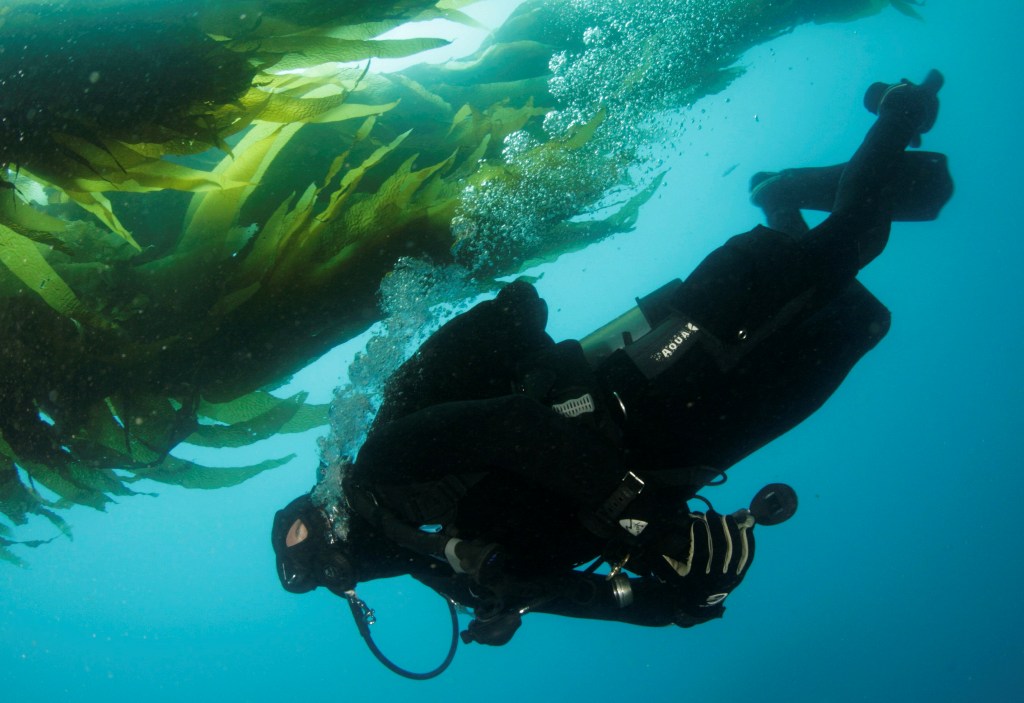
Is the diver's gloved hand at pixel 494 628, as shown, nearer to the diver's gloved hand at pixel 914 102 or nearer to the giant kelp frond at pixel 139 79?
the giant kelp frond at pixel 139 79

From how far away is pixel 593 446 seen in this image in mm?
2115

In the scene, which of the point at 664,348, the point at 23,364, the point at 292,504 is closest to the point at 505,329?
the point at 664,348

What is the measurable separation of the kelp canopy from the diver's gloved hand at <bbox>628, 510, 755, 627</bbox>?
6.48 feet

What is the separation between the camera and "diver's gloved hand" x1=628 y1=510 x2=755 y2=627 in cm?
227

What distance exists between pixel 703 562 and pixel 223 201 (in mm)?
2727

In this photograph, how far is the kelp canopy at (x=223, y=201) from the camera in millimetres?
1970

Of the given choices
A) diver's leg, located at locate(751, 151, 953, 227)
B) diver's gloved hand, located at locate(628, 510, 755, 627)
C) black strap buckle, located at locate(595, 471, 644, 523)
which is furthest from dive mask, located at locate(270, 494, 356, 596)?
diver's leg, located at locate(751, 151, 953, 227)

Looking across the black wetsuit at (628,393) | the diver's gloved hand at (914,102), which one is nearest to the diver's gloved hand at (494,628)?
the black wetsuit at (628,393)

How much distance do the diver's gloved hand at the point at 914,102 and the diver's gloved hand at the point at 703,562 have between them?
2666mm

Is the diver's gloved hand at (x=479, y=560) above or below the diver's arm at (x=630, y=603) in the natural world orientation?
above

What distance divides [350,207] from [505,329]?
1.05 meters

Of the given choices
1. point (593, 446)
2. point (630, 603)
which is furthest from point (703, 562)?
point (593, 446)

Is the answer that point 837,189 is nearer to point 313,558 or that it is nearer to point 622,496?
point 622,496

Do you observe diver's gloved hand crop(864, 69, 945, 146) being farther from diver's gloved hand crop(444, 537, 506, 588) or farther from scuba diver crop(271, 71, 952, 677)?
diver's gloved hand crop(444, 537, 506, 588)
